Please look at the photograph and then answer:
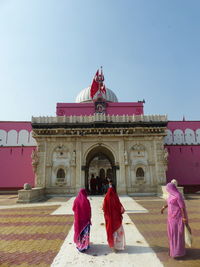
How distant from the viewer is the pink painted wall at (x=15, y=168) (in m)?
18.7

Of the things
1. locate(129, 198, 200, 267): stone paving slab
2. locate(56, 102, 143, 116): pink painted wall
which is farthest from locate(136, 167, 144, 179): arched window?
locate(129, 198, 200, 267): stone paving slab

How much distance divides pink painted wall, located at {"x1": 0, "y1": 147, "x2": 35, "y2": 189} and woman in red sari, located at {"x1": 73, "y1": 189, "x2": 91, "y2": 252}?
1563cm

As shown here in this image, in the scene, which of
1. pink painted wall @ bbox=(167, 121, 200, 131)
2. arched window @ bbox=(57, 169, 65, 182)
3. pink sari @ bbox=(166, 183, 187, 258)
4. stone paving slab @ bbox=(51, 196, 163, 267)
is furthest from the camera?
pink painted wall @ bbox=(167, 121, 200, 131)

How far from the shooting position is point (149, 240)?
5.22 m

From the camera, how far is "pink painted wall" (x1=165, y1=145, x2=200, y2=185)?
61.7 feet

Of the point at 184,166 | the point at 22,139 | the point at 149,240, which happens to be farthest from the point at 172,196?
the point at 22,139

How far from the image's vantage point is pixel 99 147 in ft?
57.5

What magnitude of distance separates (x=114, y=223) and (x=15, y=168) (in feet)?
55.1

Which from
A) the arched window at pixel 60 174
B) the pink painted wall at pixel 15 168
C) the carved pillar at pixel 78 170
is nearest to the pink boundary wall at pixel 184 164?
the carved pillar at pixel 78 170

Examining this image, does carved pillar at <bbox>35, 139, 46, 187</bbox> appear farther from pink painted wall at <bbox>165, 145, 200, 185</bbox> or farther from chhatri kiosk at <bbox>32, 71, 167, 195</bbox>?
pink painted wall at <bbox>165, 145, 200, 185</bbox>

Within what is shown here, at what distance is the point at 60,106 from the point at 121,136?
8.47 meters

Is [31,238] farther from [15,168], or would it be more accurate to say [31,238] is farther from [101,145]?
[15,168]

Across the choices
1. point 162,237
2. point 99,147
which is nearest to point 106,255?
point 162,237

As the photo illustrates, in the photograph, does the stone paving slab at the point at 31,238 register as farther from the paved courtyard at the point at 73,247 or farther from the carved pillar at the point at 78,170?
the carved pillar at the point at 78,170
